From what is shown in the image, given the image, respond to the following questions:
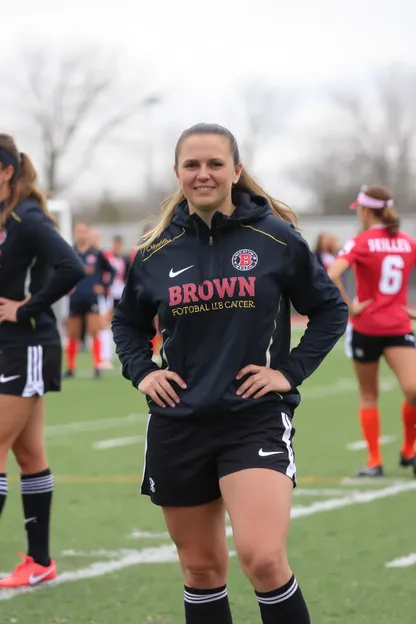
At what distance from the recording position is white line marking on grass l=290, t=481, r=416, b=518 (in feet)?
27.1

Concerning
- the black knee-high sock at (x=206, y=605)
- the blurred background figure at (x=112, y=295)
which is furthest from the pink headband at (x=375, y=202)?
the blurred background figure at (x=112, y=295)

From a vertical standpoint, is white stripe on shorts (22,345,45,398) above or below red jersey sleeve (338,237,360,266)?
above

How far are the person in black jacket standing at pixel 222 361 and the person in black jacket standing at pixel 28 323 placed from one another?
165 centimetres

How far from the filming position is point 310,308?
448 centimetres

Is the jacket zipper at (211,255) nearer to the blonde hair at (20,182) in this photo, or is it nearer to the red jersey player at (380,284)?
the blonde hair at (20,182)

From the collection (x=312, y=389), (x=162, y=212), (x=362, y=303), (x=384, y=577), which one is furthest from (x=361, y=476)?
(x=312, y=389)

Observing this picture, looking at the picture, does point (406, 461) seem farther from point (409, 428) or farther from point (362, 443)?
point (362, 443)

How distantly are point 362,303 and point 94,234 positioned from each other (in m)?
11.3

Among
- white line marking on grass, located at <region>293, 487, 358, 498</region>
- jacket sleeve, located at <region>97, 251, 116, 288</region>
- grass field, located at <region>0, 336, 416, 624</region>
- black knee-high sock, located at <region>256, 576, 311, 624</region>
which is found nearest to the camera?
black knee-high sock, located at <region>256, 576, 311, 624</region>

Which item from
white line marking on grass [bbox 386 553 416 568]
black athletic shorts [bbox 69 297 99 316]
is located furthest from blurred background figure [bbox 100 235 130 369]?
white line marking on grass [bbox 386 553 416 568]

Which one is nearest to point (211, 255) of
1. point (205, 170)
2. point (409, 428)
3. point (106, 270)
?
point (205, 170)

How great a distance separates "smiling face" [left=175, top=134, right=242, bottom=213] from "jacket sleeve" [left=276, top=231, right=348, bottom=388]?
0.31 m

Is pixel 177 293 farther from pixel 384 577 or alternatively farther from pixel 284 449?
pixel 384 577

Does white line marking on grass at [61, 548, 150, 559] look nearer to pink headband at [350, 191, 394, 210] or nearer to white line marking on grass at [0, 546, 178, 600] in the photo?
white line marking on grass at [0, 546, 178, 600]
